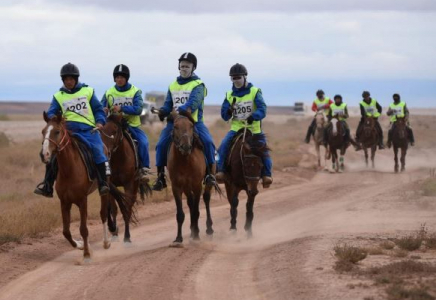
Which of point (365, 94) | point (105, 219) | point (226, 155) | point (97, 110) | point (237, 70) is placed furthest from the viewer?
point (365, 94)

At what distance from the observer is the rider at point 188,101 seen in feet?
51.1

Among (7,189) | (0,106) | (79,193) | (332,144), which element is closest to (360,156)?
(332,144)

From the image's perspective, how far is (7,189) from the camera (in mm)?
25266

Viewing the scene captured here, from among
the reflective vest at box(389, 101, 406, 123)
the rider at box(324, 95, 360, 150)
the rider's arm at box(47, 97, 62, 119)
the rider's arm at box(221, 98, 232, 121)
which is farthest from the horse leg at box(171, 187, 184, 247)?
the reflective vest at box(389, 101, 406, 123)

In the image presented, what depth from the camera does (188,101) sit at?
15406 millimetres

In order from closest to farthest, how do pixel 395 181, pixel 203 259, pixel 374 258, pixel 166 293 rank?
pixel 166 293 → pixel 374 258 → pixel 203 259 → pixel 395 181

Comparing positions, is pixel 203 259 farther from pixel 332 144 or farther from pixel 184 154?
pixel 332 144

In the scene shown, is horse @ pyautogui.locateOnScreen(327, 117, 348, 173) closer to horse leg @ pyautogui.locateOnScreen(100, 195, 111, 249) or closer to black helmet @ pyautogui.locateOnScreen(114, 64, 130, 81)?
black helmet @ pyautogui.locateOnScreen(114, 64, 130, 81)

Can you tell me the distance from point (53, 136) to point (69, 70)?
1561 mm

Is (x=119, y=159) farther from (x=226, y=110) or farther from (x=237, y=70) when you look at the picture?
(x=237, y=70)

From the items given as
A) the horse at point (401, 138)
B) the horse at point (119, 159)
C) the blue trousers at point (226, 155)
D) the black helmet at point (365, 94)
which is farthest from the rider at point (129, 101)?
the black helmet at point (365, 94)

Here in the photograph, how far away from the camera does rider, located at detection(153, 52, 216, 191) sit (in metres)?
15.6

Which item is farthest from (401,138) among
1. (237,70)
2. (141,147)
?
(141,147)

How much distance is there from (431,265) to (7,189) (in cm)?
1639
